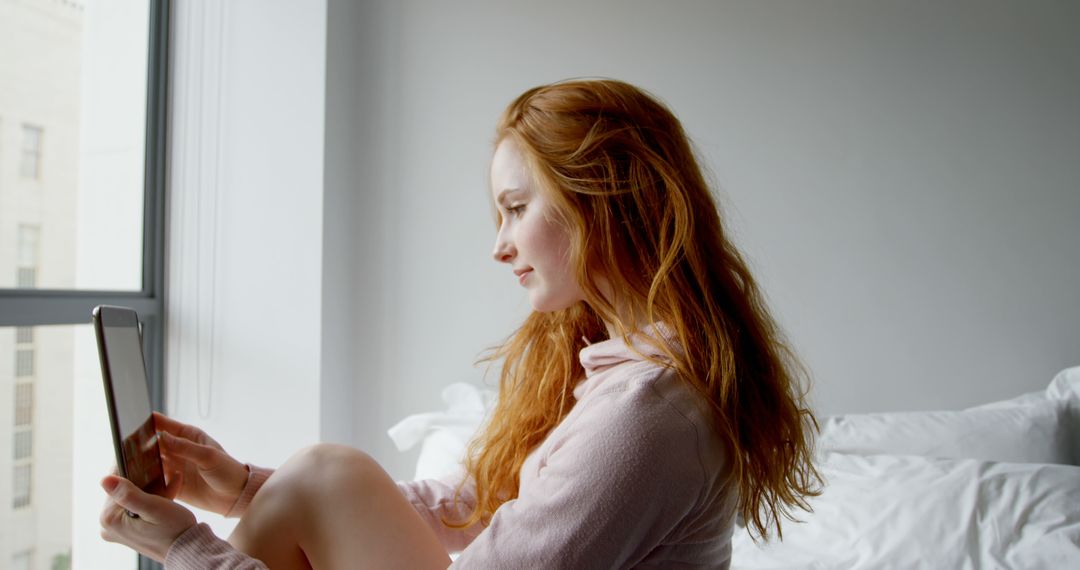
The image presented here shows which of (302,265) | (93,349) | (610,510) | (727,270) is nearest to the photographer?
(610,510)

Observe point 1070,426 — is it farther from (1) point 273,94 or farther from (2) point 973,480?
(1) point 273,94

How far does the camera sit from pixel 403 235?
217 cm

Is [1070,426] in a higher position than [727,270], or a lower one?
lower

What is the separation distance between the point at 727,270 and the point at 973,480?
0.78 metres

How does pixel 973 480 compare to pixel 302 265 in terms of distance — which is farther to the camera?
pixel 302 265

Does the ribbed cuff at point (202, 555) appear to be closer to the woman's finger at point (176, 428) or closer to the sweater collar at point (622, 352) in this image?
the woman's finger at point (176, 428)

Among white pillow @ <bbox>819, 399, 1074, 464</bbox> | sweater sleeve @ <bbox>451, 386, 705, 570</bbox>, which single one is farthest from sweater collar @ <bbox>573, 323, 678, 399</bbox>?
white pillow @ <bbox>819, 399, 1074, 464</bbox>

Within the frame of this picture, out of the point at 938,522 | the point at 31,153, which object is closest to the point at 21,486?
the point at 31,153

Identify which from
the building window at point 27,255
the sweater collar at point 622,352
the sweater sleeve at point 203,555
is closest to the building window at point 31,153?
the building window at point 27,255

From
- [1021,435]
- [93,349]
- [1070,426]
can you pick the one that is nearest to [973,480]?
[1021,435]

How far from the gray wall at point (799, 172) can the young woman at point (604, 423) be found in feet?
3.43

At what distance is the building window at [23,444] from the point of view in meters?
1.64

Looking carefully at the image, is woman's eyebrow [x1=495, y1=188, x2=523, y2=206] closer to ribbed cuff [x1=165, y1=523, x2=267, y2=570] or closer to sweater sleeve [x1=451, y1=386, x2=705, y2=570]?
sweater sleeve [x1=451, y1=386, x2=705, y2=570]

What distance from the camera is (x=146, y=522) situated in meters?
0.82
